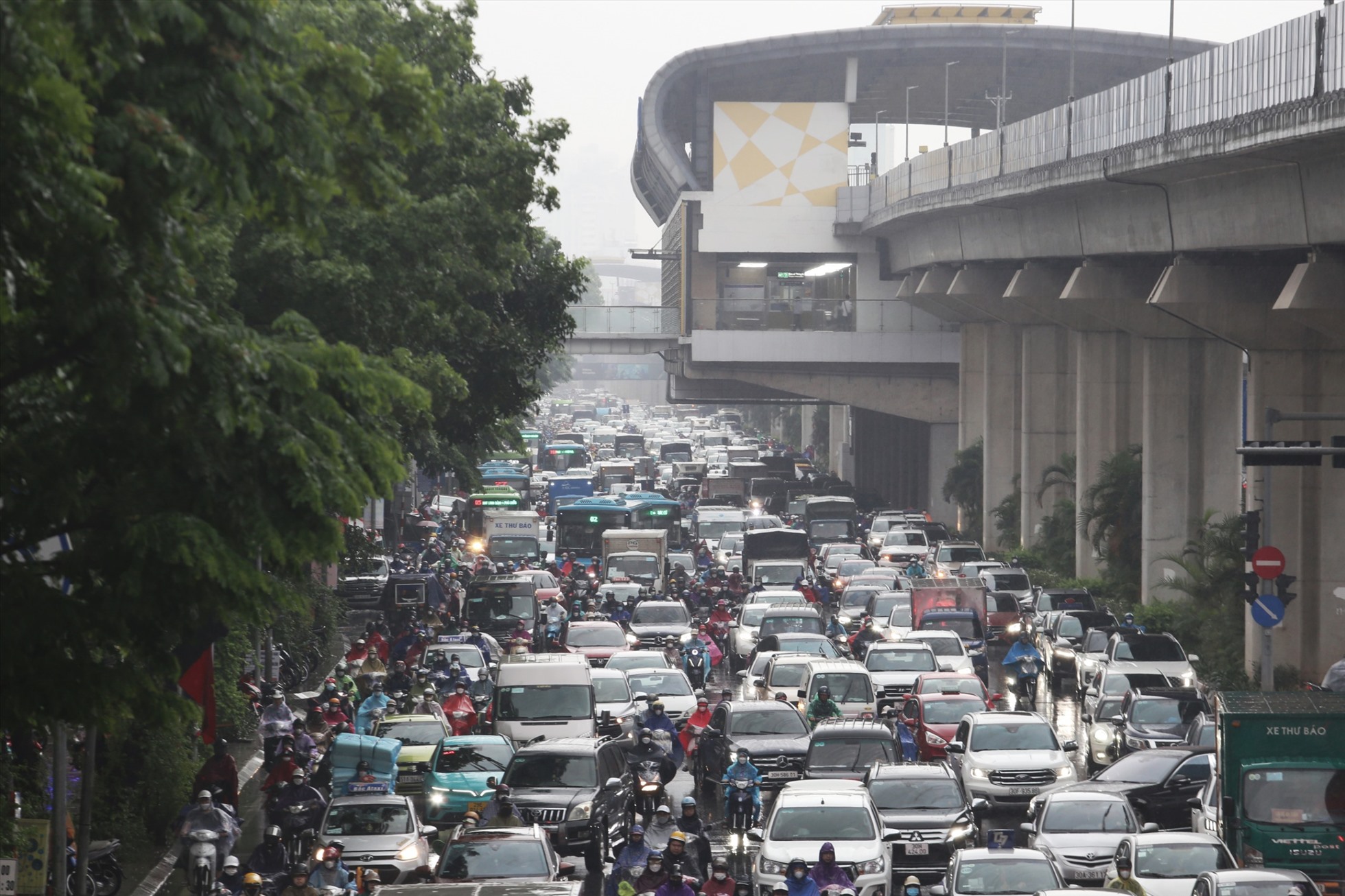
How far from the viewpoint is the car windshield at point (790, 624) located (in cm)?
4044

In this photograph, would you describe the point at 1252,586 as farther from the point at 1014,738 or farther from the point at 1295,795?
the point at 1295,795

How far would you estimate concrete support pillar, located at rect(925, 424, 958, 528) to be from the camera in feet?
286

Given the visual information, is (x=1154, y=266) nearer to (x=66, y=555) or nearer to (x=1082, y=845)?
(x=1082, y=845)

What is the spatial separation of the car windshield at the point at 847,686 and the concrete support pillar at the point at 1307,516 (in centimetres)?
1004

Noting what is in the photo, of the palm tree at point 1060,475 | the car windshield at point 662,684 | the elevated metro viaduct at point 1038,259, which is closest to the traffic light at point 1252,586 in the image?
the elevated metro viaduct at point 1038,259

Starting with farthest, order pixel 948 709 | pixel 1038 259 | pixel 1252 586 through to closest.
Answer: pixel 1038 259 < pixel 1252 586 < pixel 948 709

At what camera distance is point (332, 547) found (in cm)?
1148

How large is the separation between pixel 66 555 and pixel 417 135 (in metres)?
3.24

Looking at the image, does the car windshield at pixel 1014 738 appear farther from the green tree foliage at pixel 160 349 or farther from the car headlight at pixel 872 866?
the green tree foliage at pixel 160 349

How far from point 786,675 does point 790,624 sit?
6737mm

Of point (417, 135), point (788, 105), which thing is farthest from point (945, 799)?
point (788, 105)

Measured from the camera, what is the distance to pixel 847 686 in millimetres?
31844

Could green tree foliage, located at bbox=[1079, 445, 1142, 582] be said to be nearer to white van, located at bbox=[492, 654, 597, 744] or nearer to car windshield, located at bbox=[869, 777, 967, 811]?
white van, located at bbox=[492, 654, 597, 744]

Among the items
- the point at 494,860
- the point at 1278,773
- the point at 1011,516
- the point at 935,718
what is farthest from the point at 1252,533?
the point at 1011,516
